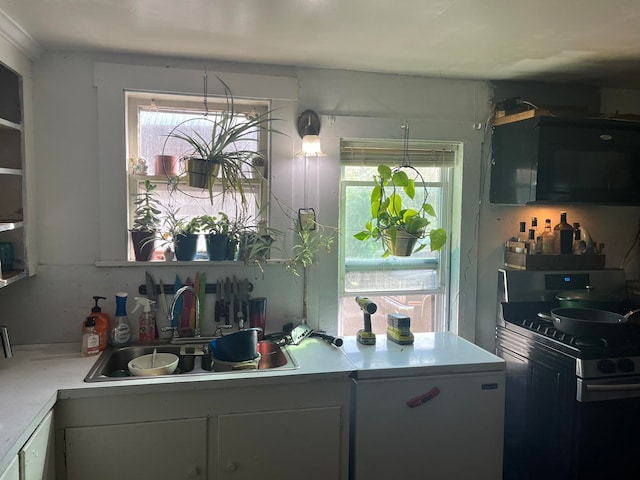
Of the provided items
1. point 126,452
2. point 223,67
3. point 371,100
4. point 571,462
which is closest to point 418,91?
point 371,100

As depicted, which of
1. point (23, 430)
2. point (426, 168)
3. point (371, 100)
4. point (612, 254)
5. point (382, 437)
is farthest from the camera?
point (612, 254)

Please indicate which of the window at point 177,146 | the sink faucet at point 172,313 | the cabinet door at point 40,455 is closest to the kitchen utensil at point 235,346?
the sink faucet at point 172,313

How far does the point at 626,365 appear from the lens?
2.05 metres

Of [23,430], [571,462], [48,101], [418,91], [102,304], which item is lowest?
[571,462]

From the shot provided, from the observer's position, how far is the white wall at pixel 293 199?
85.5 inches

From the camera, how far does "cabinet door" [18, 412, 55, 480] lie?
1.39 meters

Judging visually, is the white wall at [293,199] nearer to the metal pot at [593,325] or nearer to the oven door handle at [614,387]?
the metal pot at [593,325]

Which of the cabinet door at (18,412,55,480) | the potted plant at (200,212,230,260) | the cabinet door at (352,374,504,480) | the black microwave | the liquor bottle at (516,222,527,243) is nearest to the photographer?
Answer: the cabinet door at (18,412,55,480)

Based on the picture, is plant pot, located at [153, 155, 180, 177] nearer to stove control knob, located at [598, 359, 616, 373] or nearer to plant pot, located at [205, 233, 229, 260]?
plant pot, located at [205, 233, 229, 260]

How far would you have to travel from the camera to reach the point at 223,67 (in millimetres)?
2299

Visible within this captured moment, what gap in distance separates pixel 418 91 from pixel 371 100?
0.89 ft

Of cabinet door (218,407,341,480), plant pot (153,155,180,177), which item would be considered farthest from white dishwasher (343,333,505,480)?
plant pot (153,155,180,177)

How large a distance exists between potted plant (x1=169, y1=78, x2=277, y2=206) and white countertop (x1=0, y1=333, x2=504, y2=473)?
2.64 feet

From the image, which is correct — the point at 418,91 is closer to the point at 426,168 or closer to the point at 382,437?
the point at 426,168
